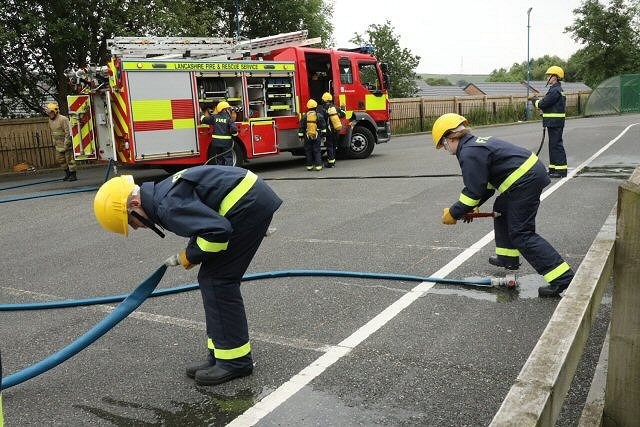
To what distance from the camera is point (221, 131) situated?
1248 centimetres

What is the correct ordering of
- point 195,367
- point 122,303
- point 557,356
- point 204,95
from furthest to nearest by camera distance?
1. point 204,95
2. point 195,367
3. point 122,303
4. point 557,356

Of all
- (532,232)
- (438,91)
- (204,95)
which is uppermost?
(438,91)

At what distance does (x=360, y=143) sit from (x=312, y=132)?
2846mm

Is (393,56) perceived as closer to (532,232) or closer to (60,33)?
(60,33)

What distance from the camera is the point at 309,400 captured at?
3.24 m

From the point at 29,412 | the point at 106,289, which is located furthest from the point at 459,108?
the point at 29,412

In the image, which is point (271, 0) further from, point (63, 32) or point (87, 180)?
point (87, 180)

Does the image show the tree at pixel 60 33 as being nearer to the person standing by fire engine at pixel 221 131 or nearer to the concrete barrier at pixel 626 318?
the person standing by fire engine at pixel 221 131

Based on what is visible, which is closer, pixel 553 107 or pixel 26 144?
pixel 553 107

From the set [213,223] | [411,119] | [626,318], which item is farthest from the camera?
[411,119]

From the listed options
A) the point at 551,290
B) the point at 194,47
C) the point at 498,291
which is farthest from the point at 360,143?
the point at 551,290

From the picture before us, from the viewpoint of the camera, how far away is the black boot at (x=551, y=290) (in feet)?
15.2

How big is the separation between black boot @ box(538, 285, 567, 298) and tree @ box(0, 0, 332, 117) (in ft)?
43.6

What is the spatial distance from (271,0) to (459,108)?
1132 cm
